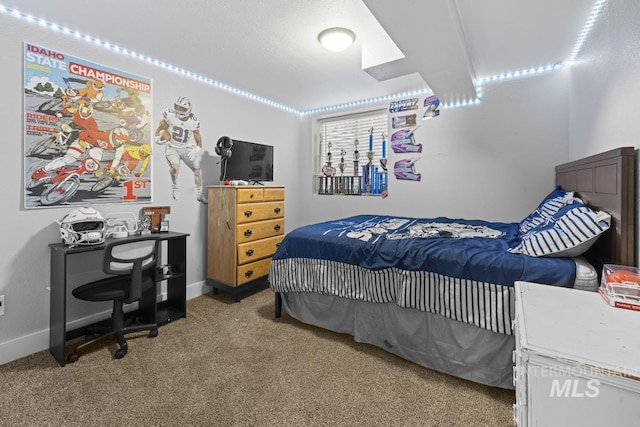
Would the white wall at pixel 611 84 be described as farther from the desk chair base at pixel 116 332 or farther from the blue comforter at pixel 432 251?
the desk chair base at pixel 116 332

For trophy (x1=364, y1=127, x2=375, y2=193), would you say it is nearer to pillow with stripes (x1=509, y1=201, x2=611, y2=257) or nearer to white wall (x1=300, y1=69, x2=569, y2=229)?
white wall (x1=300, y1=69, x2=569, y2=229)

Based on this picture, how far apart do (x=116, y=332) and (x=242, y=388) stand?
1.14 metres

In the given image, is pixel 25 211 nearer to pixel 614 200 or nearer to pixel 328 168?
pixel 328 168

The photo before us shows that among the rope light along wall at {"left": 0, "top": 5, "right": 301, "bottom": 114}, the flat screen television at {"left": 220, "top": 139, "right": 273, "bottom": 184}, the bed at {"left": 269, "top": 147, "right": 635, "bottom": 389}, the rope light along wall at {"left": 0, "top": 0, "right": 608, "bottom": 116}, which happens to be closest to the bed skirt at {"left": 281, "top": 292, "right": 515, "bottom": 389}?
the bed at {"left": 269, "top": 147, "right": 635, "bottom": 389}

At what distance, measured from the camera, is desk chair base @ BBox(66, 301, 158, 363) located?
2.06 m

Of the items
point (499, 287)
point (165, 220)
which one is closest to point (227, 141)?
point (165, 220)

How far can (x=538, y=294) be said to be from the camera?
1.22 m

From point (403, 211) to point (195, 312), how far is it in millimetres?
2652

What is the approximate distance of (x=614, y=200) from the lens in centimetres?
155

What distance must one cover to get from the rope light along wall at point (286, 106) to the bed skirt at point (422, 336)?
2.26 meters

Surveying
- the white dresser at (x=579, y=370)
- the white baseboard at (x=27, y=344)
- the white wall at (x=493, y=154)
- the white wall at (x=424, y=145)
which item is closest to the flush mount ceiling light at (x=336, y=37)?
the white wall at (x=424, y=145)

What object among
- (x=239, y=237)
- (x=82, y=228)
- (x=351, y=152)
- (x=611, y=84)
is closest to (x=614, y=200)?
(x=611, y=84)

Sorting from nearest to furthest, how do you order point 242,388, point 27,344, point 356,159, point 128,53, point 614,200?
point 614,200 < point 242,388 < point 27,344 < point 128,53 < point 356,159

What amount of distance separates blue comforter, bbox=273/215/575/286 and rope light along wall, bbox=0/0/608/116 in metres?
1.58
